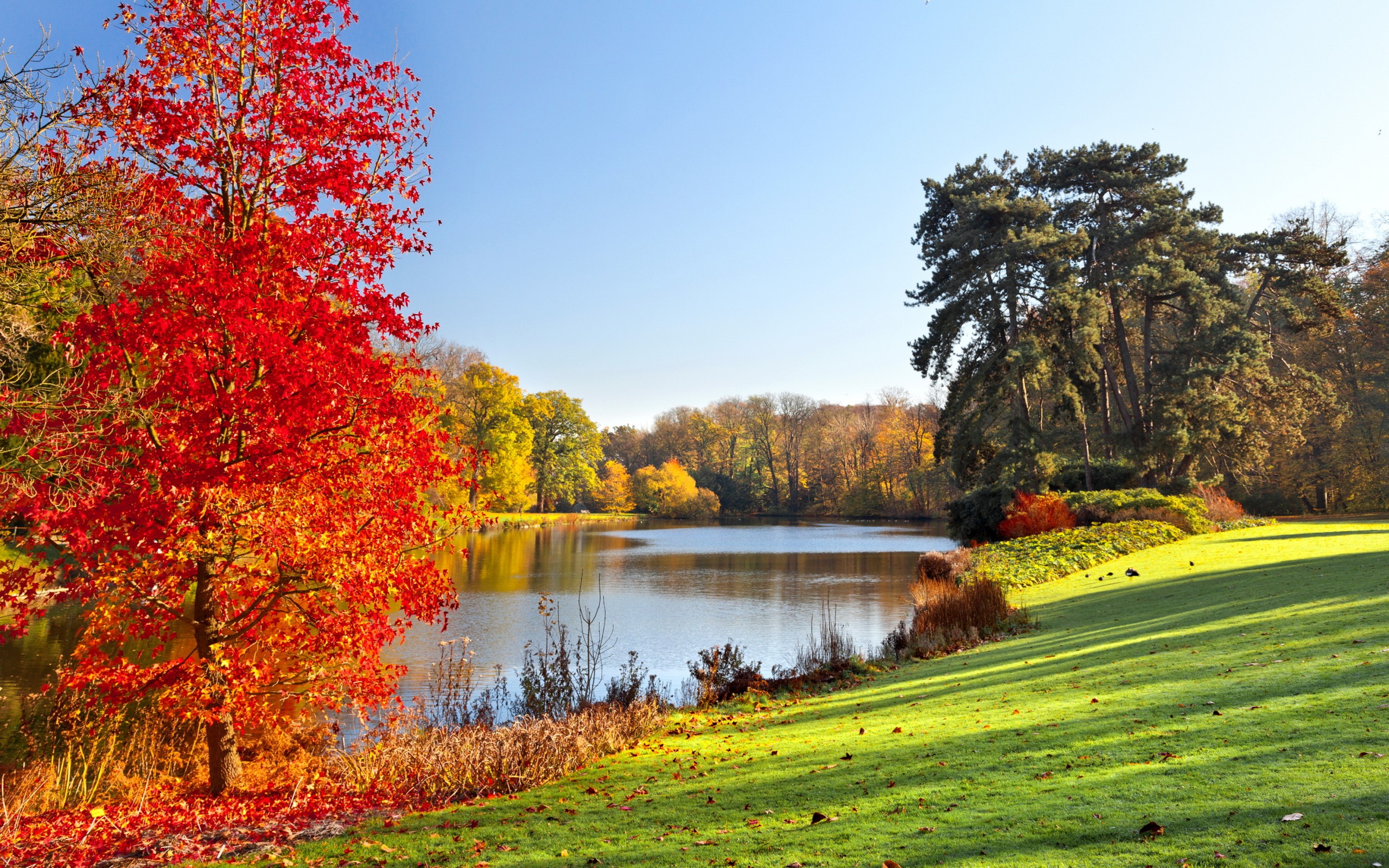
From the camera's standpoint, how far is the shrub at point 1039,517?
68.5ft

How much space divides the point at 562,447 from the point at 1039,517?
47.4 metres

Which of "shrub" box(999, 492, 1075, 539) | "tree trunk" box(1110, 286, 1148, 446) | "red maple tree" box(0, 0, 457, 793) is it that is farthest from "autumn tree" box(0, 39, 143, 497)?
"tree trunk" box(1110, 286, 1148, 446)

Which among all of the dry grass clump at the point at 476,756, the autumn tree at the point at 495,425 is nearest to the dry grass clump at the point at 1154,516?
the dry grass clump at the point at 476,756

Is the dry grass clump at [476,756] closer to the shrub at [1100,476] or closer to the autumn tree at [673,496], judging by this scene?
the shrub at [1100,476]

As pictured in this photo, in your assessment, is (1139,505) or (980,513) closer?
(1139,505)

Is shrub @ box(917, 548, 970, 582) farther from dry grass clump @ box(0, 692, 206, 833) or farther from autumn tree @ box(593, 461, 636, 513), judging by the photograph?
autumn tree @ box(593, 461, 636, 513)

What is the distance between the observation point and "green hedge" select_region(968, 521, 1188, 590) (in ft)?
50.6

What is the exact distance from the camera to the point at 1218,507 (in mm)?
23141

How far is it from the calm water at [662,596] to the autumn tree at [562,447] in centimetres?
2235

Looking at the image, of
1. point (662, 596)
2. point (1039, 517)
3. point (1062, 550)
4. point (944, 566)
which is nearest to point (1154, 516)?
point (1039, 517)

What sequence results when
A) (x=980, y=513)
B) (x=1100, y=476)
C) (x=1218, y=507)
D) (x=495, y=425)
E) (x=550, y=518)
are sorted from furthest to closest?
(x=550, y=518) → (x=495, y=425) → (x=980, y=513) → (x=1100, y=476) → (x=1218, y=507)

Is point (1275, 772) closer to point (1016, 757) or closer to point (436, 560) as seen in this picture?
point (1016, 757)

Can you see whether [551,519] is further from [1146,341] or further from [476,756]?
[476,756]

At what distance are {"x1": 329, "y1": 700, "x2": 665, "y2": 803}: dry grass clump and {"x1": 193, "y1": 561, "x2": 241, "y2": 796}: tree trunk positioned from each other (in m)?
1.00
